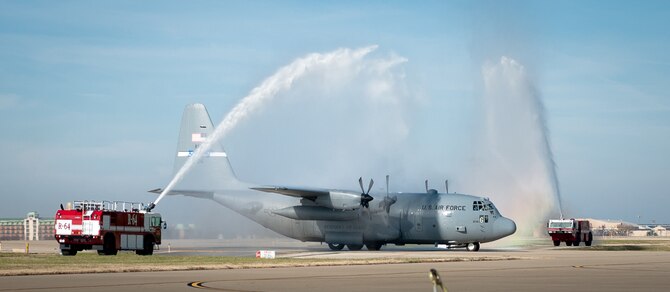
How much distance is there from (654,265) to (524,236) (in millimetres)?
48565

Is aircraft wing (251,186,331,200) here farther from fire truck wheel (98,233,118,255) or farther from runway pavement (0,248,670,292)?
runway pavement (0,248,670,292)

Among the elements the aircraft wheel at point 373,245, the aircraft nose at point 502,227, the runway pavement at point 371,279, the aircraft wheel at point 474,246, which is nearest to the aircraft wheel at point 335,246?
the aircraft wheel at point 373,245

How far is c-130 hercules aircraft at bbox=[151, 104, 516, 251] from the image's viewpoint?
5750cm

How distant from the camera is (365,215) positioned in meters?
59.1

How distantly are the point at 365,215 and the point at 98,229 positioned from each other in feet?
62.4

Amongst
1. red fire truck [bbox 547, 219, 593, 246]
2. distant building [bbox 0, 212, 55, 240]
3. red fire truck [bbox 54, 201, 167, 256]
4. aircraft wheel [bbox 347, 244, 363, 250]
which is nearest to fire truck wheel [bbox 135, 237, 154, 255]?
red fire truck [bbox 54, 201, 167, 256]

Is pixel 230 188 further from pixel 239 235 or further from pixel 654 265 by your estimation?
pixel 654 265

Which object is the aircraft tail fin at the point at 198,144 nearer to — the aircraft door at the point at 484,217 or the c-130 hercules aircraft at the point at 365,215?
the c-130 hercules aircraft at the point at 365,215

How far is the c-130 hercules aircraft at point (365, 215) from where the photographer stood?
189 ft

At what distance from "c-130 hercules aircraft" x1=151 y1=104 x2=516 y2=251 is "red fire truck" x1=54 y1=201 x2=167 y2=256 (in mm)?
9331

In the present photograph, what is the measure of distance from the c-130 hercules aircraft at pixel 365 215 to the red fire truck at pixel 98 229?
9331 millimetres

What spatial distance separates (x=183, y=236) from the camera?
66.3m

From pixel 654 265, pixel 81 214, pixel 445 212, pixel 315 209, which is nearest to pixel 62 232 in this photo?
pixel 81 214

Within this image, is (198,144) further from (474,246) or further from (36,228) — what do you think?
(36,228)
